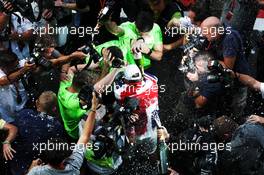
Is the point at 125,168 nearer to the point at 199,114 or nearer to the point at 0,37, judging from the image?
the point at 199,114

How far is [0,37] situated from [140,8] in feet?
4.94

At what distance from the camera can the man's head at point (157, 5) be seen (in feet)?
18.1

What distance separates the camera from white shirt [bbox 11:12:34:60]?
535cm

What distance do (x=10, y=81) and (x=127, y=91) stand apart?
1016mm

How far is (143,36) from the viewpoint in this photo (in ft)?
16.8

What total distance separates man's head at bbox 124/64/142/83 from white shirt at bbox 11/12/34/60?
4.35 feet

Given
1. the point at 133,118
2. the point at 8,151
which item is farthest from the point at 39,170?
the point at 133,118

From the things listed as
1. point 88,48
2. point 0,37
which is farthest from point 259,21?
point 0,37

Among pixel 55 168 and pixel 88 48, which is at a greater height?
pixel 88 48

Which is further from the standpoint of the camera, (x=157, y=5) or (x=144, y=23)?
(x=157, y=5)

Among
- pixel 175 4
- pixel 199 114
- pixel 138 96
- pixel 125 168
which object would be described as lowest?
pixel 125 168

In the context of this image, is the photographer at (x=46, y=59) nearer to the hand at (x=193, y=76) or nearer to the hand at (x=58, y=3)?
the hand at (x=58, y=3)

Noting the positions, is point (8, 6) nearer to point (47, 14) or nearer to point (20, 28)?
point (20, 28)

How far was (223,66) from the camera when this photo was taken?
15.9 feet
